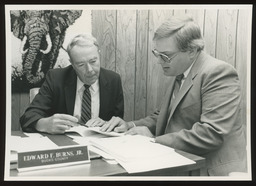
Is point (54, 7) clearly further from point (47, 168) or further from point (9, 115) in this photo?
point (47, 168)

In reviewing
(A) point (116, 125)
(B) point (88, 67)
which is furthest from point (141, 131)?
(B) point (88, 67)

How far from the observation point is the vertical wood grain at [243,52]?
40.5 inches

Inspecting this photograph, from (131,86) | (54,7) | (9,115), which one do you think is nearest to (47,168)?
(9,115)

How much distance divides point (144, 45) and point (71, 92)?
31cm

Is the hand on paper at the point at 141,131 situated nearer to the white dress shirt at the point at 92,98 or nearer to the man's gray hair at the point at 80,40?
the white dress shirt at the point at 92,98

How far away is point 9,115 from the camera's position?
1041mm

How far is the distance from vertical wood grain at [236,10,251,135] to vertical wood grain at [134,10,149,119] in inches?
12.6

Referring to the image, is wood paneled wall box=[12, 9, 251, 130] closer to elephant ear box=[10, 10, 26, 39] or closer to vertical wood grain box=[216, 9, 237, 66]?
vertical wood grain box=[216, 9, 237, 66]

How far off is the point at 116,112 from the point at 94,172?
1.07ft

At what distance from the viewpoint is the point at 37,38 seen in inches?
40.7

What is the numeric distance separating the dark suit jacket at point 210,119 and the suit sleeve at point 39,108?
40 cm

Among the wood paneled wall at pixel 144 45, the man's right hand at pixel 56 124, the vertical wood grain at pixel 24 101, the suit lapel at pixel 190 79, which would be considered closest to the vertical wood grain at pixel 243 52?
the wood paneled wall at pixel 144 45

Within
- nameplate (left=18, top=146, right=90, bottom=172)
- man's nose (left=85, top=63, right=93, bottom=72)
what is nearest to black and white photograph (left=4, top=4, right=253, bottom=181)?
man's nose (left=85, top=63, right=93, bottom=72)

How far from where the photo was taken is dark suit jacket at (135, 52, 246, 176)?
975mm
